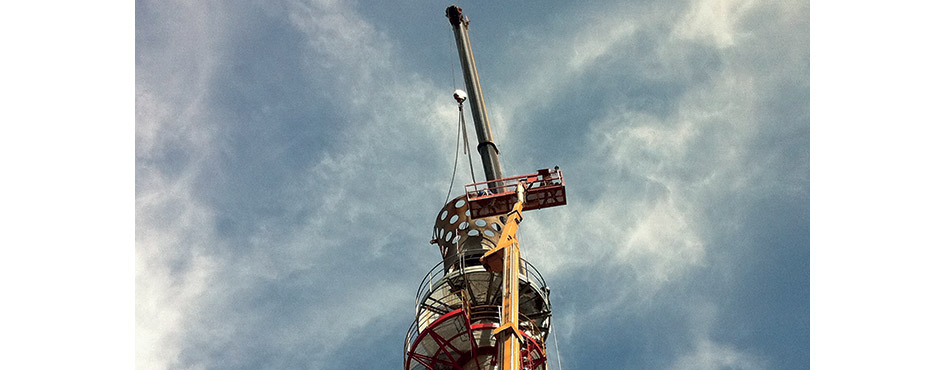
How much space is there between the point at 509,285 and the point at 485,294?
3.47 metres

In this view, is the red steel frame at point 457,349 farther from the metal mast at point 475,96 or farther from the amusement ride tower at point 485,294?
the metal mast at point 475,96

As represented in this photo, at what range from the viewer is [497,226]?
3769cm

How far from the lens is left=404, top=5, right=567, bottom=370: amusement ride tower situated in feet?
100

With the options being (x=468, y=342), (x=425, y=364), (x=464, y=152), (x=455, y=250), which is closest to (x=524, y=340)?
(x=468, y=342)

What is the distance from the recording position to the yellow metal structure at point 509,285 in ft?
88.5

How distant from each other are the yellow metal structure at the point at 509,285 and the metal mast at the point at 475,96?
5625 millimetres

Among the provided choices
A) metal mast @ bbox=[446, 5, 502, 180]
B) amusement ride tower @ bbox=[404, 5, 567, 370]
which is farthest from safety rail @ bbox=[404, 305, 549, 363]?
metal mast @ bbox=[446, 5, 502, 180]

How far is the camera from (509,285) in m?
30.5

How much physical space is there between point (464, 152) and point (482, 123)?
1885 millimetres

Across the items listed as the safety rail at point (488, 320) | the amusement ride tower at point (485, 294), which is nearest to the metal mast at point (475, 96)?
the amusement ride tower at point (485, 294)

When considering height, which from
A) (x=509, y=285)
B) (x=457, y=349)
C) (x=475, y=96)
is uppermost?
(x=475, y=96)

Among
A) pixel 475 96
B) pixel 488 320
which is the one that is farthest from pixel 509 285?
pixel 475 96

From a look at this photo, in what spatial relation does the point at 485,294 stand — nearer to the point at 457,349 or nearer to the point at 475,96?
the point at 457,349

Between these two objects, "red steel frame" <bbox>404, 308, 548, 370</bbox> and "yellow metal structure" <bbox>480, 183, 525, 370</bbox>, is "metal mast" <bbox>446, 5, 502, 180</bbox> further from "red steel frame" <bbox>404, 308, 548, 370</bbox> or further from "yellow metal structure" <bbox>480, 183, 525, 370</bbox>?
"red steel frame" <bbox>404, 308, 548, 370</bbox>
